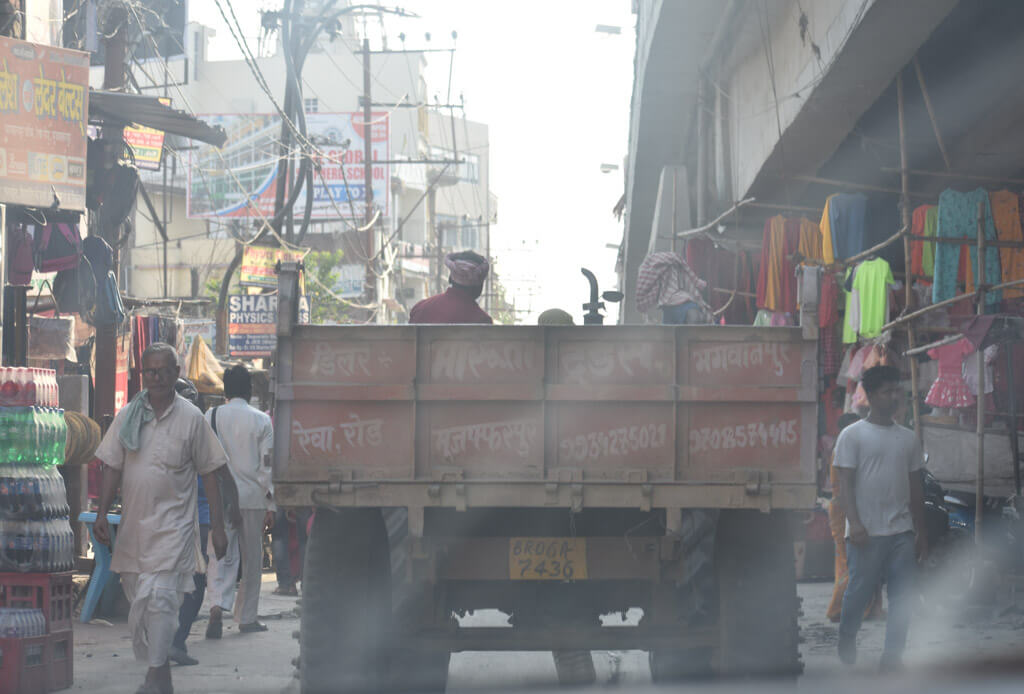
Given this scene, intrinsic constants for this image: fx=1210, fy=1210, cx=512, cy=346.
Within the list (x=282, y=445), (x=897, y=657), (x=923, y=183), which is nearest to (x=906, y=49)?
(x=923, y=183)

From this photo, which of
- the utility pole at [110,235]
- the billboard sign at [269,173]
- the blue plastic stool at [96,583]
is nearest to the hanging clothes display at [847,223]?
the blue plastic stool at [96,583]

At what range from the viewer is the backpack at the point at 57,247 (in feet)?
40.5

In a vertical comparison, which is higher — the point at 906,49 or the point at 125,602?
the point at 906,49

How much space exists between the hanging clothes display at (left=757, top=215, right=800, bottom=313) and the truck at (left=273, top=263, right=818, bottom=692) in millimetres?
8133

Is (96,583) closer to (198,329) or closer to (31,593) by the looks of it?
(31,593)

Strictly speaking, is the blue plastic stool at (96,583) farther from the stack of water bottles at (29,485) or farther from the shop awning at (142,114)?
the shop awning at (142,114)

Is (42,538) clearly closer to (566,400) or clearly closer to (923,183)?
(566,400)

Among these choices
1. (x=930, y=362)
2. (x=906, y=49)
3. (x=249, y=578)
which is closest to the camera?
(x=249, y=578)

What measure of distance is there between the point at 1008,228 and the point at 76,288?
9.49m

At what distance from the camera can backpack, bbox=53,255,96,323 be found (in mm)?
13156

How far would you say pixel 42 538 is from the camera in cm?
653

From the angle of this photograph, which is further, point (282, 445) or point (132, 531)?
point (132, 531)

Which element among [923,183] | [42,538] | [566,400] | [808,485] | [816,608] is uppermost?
[923,183]

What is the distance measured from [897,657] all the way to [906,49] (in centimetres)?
521
